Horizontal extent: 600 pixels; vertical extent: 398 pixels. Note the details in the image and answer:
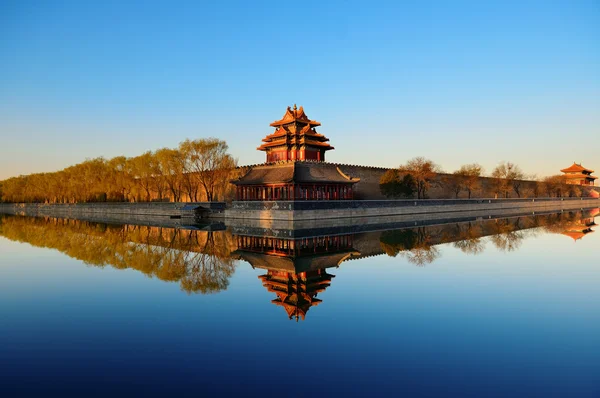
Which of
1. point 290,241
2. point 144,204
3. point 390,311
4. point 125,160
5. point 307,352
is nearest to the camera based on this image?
point 307,352

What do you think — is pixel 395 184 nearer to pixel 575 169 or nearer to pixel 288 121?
pixel 288 121

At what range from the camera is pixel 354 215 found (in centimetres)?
3441

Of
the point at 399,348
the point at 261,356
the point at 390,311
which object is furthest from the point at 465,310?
the point at 261,356

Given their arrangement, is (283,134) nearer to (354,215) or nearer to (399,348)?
(354,215)

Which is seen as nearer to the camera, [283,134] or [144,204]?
[283,134]

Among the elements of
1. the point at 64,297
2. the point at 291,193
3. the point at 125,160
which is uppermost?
the point at 125,160

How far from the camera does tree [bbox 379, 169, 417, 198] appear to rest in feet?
152

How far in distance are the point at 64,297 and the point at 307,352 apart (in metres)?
7.57

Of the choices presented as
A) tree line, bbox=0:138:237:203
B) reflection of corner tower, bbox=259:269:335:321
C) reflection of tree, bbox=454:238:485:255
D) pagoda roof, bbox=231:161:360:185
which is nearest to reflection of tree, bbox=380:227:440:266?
reflection of tree, bbox=454:238:485:255

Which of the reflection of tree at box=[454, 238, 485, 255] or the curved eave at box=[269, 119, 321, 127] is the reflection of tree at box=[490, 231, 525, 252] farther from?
the curved eave at box=[269, 119, 321, 127]

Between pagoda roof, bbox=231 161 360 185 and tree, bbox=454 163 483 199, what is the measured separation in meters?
27.4

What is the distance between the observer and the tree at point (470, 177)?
58438 millimetres

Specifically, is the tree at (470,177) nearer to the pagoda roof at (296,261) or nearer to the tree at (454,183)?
the tree at (454,183)

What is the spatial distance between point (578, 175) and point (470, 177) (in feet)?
162
